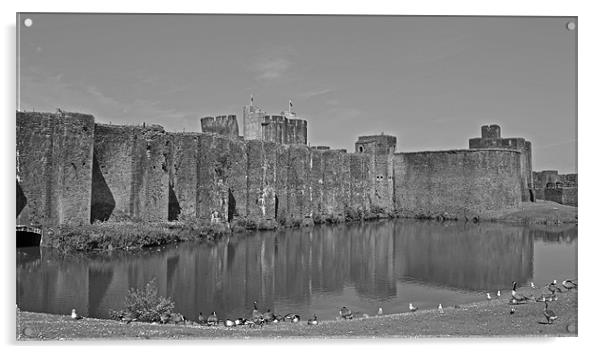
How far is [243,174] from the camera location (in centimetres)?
2638

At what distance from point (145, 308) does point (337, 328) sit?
3.42 meters

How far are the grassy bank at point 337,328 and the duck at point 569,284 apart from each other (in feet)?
0.55

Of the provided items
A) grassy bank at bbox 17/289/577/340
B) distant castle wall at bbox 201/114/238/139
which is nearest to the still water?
grassy bank at bbox 17/289/577/340

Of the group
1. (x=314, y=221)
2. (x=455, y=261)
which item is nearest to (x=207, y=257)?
(x=455, y=261)

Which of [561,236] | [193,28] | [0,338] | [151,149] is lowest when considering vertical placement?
[0,338]

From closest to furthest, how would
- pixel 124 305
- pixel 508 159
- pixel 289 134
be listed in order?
pixel 124 305 → pixel 289 134 → pixel 508 159

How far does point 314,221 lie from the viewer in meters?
29.5

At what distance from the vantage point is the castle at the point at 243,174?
1653 cm

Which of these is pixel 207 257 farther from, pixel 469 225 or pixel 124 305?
pixel 469 225

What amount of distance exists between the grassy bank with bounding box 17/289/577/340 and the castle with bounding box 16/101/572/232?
7.86 ft

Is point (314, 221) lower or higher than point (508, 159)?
lower

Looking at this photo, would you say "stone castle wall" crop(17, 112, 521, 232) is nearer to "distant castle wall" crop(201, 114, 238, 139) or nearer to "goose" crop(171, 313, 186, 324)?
"distant castle wall" crop(201, 114, 238, 139)

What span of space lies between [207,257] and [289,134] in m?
16.3

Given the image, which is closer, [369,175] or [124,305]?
[124,305]
